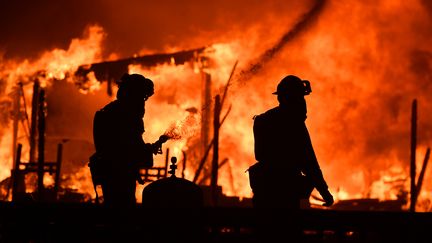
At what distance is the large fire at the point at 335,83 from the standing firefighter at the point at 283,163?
2944cm

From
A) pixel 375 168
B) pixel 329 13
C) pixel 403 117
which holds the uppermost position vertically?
pixel 329 13

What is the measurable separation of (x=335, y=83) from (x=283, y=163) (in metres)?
32.1

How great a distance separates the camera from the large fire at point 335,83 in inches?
1377

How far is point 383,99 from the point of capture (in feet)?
118

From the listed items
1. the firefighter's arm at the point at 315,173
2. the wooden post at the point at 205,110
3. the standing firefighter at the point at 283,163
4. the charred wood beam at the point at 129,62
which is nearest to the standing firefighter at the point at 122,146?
the standing firefighter at the point at 283,163

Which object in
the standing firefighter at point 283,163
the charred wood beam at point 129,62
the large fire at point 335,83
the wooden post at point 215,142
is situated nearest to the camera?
the standing firefighter at point 283,163

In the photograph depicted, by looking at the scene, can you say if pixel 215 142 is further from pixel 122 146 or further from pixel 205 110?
pixel 122 146

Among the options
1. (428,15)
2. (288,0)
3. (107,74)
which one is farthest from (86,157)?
(428,15)

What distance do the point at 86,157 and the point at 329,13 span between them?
18087 mm

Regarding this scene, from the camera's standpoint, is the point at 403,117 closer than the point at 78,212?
No

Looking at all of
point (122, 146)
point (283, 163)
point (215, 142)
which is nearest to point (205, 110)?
point (215, 142)

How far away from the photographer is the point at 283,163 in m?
4.90

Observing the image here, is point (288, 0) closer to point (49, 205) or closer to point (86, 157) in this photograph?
point (86, 157)

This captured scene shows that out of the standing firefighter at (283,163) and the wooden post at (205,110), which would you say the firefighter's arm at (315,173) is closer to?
the standing firefighter at (283,163)
